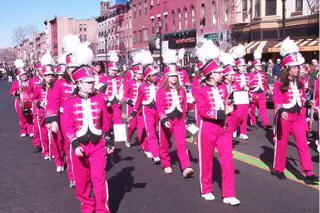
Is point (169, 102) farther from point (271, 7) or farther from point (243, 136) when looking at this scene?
point (271, 7)

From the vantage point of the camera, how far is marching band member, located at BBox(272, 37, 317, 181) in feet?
20.4

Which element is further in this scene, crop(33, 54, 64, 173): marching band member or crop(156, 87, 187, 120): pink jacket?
crop(33, 54, 64, 173): marching band member

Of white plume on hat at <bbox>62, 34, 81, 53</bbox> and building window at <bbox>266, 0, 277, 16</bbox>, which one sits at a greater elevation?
building window at <bbox>266, 0, 277, 16</bbox>

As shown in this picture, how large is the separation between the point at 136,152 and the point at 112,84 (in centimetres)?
201

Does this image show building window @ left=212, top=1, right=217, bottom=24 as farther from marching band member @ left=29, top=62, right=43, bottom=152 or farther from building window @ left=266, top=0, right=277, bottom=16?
marching band member @ left=29, top=62, right=43, bottom=152

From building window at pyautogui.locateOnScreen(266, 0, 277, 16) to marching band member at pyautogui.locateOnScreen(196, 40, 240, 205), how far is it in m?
25.5

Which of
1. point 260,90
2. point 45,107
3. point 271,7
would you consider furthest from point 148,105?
point 271,7

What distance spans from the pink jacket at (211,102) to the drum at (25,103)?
20.7 ft

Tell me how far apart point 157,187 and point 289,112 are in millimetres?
2503

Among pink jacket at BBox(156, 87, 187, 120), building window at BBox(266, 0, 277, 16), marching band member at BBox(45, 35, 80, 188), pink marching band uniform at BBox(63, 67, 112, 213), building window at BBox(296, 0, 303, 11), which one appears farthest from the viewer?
building window at BBox(266, 0, 277, 16)

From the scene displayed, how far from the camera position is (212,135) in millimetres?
5480

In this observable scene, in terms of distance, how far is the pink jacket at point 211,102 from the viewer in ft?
17.8

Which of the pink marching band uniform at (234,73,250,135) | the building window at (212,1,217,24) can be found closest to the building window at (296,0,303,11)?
the building window at (212,1,217,24)

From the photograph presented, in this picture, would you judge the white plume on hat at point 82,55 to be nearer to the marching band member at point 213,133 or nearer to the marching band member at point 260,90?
the marching band member at point 213,133
